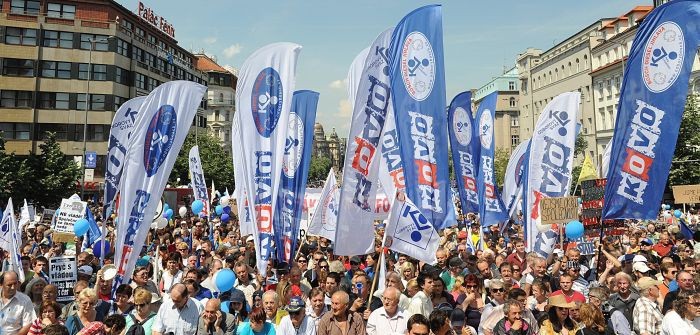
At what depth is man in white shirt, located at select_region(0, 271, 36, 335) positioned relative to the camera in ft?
20.9

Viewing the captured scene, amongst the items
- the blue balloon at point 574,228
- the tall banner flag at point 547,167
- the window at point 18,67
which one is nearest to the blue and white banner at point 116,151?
the tall banner flag at point 547,167

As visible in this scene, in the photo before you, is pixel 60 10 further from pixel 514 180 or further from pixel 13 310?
pixel 13 310

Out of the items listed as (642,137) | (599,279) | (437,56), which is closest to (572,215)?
(599,279)

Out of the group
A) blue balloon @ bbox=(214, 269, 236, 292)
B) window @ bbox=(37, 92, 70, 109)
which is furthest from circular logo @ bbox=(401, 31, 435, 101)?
window @ bbox=(37, 92, 70, 109)

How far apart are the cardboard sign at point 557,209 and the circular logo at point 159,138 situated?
6.63m

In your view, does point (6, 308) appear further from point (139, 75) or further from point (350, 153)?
point (139, 75)

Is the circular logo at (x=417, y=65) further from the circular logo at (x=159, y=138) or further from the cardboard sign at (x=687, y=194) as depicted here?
the cardboard sign at (x=687, y=194)

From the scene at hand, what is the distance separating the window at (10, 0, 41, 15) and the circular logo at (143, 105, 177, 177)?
46518 millimetres

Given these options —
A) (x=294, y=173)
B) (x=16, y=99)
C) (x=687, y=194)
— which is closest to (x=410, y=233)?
(x=294, y=173)

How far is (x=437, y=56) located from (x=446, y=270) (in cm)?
328

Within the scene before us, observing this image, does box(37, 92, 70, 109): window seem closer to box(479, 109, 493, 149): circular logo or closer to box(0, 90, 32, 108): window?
box(0, 90, 32, 108): window

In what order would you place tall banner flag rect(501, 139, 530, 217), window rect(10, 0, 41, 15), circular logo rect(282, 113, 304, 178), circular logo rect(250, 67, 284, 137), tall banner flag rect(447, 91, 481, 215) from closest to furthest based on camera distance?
circular logo rect(250, 67, 284, 137), circular logo rect(282, 113, 304, 178), tall banner flag rect(447, 91, 481, 215), tall banner flag rect(501, 139, 530, 217), window rect(10, 0, 41, 15)

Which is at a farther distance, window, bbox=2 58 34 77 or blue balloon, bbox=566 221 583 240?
window, bbox=2 58 34 77

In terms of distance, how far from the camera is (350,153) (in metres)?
7.95
